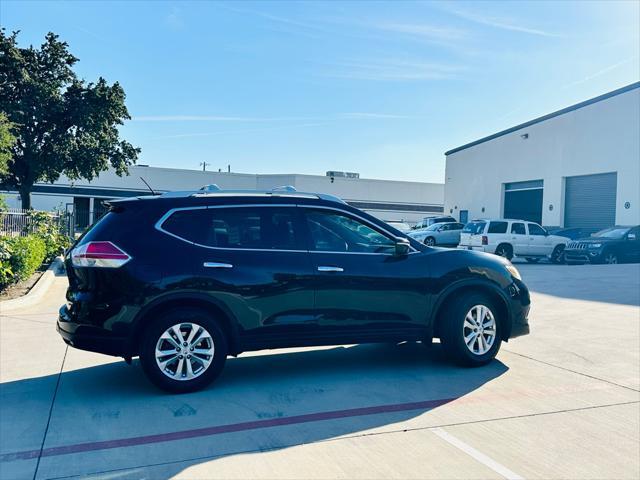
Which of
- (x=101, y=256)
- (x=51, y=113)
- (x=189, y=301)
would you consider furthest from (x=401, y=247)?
(x=51, y=113)

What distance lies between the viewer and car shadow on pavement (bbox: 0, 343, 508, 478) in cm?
390

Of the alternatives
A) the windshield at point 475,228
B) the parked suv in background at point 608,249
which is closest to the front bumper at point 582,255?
the parked suv in background at point 608,249

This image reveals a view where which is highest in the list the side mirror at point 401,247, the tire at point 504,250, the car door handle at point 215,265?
the side mirror at point 401,247

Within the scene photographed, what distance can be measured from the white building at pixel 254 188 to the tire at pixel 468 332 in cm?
5027

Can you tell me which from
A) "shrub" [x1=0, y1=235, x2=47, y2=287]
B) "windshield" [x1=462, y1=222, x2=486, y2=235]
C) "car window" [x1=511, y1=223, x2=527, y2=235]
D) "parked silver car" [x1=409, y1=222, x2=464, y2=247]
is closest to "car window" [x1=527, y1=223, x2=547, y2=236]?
"car window" [x1=511, y1=223, x2=527, y2=235]

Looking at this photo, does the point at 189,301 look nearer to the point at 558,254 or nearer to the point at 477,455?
the point at 477,455

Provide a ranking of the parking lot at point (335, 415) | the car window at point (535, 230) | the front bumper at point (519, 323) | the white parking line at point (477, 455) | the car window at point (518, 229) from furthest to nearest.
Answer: the car window at point (535, 230)
the car window at point (518, 229)
the front bumper at point (519, 323)
the parking lot at point (335, 415)
the white parking line at point (477, 455)

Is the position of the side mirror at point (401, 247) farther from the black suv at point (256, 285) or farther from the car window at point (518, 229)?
the car window at point (518, 229)

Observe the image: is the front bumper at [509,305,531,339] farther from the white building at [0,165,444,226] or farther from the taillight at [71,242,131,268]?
the white building at [0,165,444,226]

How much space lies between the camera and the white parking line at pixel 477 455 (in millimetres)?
3588

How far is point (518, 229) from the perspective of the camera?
22.2 meters

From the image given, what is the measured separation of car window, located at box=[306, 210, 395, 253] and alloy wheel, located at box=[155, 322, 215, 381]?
1.39 meters

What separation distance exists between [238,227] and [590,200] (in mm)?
28633

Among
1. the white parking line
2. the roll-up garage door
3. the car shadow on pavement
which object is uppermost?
the roll-up garage door
